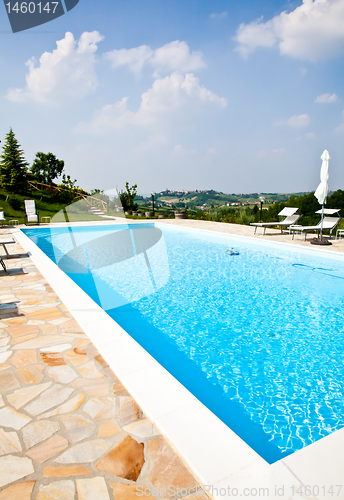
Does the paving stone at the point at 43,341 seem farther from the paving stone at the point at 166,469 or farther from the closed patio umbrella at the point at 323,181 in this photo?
the closed patio umbrella at the point at 323,181

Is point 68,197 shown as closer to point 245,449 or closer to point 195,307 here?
point 195,307

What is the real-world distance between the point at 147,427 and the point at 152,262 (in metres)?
6.10

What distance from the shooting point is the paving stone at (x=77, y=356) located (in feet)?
7.96

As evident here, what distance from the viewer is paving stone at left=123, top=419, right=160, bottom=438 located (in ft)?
5.54

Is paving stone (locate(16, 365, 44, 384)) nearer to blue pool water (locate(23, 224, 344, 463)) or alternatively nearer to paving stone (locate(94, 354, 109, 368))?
paving stone (locate(94, 354, 109, 368))

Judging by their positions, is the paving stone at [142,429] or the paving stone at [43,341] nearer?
the paving stone at [142,429]

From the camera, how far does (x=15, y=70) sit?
460 inches

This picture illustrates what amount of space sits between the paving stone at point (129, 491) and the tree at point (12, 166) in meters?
21.9

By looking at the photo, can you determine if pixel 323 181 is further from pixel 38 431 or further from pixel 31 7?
pixel 38 431

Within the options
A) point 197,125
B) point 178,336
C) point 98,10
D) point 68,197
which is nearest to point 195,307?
point 178,336

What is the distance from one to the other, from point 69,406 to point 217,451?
1052 mm

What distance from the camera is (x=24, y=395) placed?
2025 millimetres

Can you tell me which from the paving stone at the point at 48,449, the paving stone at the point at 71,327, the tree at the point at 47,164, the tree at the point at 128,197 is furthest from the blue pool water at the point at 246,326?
the tree at the point at 47,164

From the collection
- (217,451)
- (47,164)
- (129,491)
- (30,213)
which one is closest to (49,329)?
(129,491)
